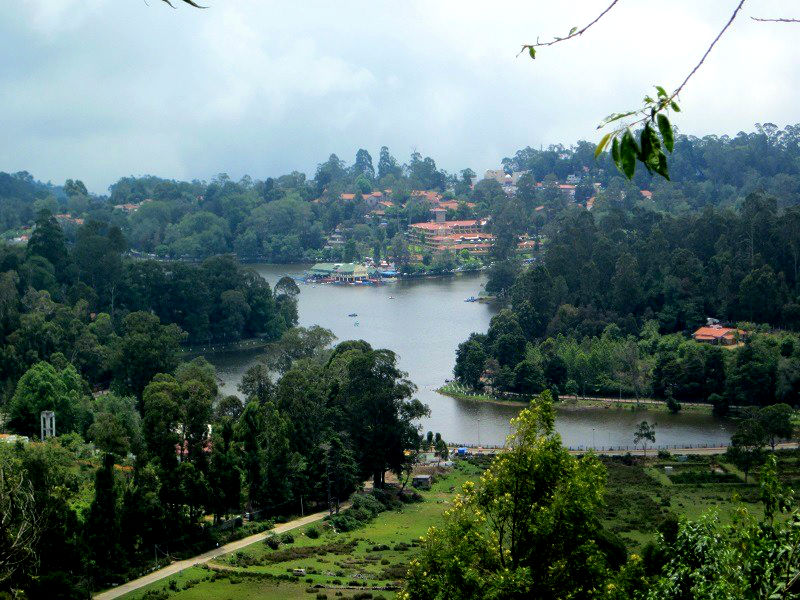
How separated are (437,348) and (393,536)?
1730cm

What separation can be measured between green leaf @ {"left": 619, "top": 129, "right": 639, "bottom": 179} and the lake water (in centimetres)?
2366

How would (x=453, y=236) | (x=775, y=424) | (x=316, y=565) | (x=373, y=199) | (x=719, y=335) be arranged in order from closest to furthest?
(x=316, y=565) < (x=775, y=424) < (x=719, y=335) < (x=453, y=236) < (x=373, y=199)

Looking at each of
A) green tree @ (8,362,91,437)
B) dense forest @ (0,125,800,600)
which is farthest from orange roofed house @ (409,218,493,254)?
green tree @ (8,362,91,437)

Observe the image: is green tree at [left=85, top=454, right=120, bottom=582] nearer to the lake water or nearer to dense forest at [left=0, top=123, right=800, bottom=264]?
the lake water

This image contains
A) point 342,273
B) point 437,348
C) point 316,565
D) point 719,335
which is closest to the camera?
point 316,565

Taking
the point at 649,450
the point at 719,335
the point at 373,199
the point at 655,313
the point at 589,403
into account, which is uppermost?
the point at 373,199

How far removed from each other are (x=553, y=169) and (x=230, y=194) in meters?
21.4

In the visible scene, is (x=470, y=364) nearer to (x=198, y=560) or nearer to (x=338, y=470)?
(x=338, y=470)

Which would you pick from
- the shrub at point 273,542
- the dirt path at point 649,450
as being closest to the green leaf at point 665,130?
the shrub at point 273,542

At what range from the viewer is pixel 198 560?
17.3m

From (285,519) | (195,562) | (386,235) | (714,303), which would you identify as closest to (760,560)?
(195,562)

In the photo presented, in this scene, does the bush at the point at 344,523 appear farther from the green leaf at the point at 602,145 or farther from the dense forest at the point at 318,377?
the green leaf at the point at 602,145

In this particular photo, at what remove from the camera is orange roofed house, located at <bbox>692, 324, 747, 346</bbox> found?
32.0m

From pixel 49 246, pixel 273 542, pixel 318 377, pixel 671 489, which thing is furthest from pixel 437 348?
pixel 273 542
